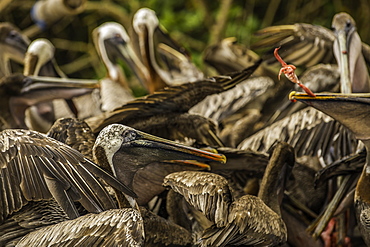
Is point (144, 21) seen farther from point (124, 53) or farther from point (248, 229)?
point (248, 229)

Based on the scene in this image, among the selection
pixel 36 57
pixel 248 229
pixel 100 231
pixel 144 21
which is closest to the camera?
pixel 100 231

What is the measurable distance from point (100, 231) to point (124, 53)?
1595 mm

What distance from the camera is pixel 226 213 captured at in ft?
4.29

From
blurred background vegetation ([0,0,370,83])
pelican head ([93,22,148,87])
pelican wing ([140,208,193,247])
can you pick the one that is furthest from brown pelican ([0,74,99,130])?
blurred background vegetation ([0,0,370,83])

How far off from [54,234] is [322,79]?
1.16 meters

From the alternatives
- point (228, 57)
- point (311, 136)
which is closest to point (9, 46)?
point (228, 57)

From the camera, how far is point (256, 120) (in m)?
2.22

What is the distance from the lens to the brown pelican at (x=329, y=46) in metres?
1.82

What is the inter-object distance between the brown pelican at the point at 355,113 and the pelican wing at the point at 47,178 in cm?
47

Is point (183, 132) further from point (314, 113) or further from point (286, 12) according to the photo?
point (286, 12)

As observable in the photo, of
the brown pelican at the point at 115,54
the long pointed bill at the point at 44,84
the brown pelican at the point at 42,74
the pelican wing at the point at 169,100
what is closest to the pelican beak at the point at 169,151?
the pelican wing at the point at 169,100

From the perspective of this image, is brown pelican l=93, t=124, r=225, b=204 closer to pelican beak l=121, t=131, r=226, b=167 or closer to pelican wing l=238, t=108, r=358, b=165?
pelican beak l=121, t=131, r=226, b=167

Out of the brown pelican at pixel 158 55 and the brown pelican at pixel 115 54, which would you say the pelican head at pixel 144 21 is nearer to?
the brown pelican at pixel 158 55

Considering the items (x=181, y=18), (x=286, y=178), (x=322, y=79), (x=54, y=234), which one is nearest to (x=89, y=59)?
(x=181, y=18)
